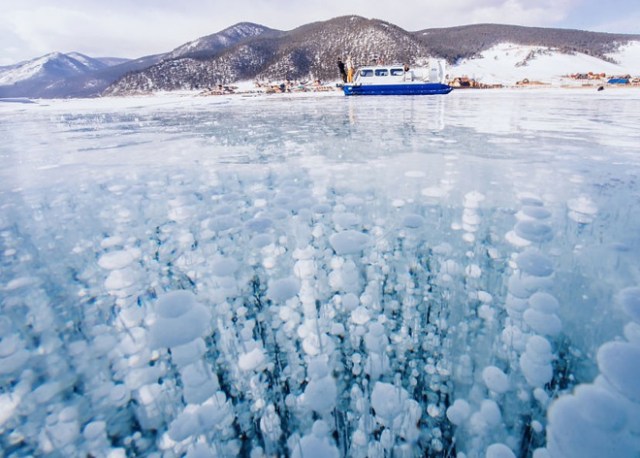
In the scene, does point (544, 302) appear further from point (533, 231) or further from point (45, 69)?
point (45, 69)

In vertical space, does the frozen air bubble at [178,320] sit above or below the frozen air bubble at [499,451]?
above

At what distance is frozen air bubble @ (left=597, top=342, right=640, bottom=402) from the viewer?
1.32 meters

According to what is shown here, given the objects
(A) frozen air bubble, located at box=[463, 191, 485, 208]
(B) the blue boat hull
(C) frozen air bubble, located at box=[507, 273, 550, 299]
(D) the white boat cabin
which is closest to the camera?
(C) frozen air bubble, located at box=[507, 273, 550, 299]

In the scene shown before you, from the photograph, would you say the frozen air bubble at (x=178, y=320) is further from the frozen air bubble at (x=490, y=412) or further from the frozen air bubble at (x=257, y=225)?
the frozen air bubble at (x=490, y=412)

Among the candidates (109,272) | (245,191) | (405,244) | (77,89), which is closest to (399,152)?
(245,191)

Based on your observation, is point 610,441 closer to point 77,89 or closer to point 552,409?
point 552,409

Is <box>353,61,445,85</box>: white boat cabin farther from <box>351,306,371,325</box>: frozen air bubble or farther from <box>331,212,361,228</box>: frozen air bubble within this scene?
<box>351,306,371,325</box>: frozen air bubble

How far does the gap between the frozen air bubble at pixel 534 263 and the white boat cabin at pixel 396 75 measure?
2590 centimetres

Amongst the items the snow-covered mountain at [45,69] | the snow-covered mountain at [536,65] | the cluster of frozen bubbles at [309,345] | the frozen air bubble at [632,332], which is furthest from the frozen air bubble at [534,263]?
the snow-covered mountain at [45,69]

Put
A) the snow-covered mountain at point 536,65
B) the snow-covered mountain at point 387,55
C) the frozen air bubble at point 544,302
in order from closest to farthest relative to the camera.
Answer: the frozen air bubble at point 544,302 → the snow-covered mountain at point 536,65 → the snow-covered mountain at point 387,55

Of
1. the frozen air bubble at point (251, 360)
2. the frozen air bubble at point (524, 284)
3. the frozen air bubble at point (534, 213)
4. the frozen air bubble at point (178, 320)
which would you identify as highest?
the frozen air bubble at point (534, 213)

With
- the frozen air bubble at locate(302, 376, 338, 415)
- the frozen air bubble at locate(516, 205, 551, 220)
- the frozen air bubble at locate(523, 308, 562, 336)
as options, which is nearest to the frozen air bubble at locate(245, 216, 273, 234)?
the frozen air bubble at locate(302, 376, 338, 415)

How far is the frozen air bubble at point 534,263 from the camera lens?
2122 mm

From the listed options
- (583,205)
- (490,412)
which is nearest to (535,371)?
(490,412)
